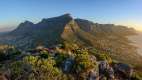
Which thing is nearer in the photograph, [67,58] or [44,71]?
[44,71]

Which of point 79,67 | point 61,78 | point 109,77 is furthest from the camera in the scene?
point 109,77

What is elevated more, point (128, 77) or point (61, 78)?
point (61, 78)

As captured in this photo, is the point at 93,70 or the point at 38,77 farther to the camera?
the point at 93,70

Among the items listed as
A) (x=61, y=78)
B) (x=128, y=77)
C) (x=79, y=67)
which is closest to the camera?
(x=61, y=78)

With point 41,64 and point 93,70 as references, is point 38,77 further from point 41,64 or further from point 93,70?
point 93,70

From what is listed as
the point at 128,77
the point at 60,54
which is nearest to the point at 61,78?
the point at 60,54

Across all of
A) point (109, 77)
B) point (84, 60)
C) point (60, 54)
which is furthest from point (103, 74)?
point (60, 54)

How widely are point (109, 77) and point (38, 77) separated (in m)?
30.8

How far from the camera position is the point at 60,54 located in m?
92.2

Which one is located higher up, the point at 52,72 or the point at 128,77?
the point at 52,72

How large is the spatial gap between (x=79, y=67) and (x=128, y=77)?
76.6 ft

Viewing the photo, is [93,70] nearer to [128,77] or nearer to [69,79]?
[69,79]

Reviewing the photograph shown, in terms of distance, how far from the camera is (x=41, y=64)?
69.9 m

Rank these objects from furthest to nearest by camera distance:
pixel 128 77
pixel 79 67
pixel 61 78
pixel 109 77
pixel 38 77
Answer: pixel 128 77
pixel 109 77
pixel 79 67
pixel 61 78
pixel 38 77
